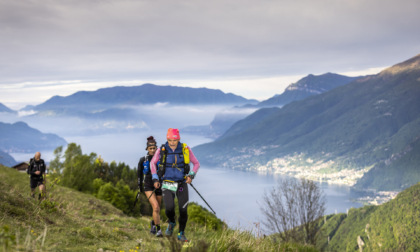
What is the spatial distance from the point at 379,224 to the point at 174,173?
19132cm

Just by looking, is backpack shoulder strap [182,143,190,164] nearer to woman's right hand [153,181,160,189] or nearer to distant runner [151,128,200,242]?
distant runner [151,128,200,242]

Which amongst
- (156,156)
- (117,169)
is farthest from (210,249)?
(117,169)

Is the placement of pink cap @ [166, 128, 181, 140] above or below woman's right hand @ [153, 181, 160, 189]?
above

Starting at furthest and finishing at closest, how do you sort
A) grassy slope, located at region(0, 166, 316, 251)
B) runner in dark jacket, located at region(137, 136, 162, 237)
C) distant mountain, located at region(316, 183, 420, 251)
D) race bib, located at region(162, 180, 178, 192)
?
distant mountain, located at region(316, 183, 420, 251)
runner in dark jacket, located at region(137, 136, 162, 237)
race bib, located at region(162, 180, 178, 192)
grassy slope, located at region(0, 166, 316, 251)

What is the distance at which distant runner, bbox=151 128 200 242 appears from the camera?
875 cm

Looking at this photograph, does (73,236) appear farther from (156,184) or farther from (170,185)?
(170,185)

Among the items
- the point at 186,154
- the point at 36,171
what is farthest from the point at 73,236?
the point at 36,171

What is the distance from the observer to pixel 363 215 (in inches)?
7436

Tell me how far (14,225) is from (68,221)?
8.25 ft

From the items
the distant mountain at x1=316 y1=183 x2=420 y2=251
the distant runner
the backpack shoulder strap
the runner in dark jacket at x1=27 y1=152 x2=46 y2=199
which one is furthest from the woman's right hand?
the distant mountain at x1=316 y1=183 x2=420 y2=251

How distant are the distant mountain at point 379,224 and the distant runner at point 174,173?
155706mm

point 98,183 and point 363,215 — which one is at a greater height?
point 98,183

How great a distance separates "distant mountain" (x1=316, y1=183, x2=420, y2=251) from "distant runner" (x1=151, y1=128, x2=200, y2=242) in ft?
511

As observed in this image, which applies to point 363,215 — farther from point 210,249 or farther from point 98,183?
point 210,249
